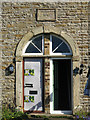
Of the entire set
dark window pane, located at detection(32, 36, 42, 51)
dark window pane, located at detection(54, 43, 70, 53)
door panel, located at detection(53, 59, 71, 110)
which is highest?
dark window pane, located at detection(32, 36, 42, 51)

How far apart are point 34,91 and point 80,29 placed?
115 inches

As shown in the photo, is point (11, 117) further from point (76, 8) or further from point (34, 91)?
point (76, 8)

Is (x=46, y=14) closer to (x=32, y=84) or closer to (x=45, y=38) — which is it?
(x=45, y=38)

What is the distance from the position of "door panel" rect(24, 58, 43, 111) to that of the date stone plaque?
158 centimetres

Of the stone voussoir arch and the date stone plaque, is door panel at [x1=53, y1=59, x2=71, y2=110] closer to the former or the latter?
the stone voussoir arch

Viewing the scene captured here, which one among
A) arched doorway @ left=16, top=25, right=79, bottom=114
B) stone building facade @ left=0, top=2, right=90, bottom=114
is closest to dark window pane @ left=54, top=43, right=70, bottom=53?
arched doorway @ left=16, top=25, right=79, bottom=114

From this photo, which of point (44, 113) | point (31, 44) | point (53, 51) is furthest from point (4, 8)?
point (44, 113)

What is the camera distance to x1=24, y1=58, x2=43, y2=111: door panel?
7945 mm

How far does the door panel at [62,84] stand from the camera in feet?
26.2

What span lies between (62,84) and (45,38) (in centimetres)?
187

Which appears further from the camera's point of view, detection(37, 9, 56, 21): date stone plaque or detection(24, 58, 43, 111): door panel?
detection(24, 58, 43, 111): door panel

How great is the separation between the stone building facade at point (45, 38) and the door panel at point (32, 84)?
6.3 inches

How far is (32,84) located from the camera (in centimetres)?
798

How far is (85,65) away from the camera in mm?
7773
